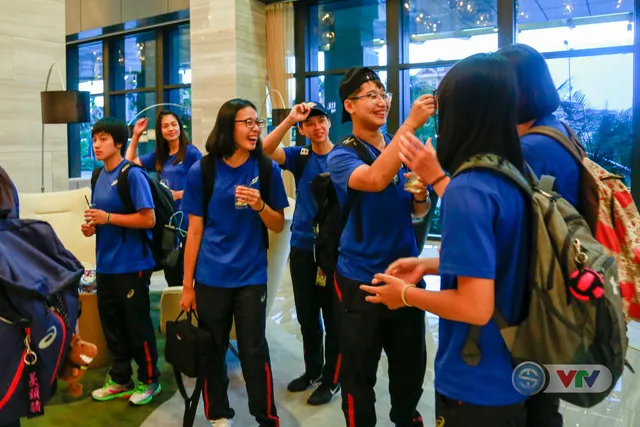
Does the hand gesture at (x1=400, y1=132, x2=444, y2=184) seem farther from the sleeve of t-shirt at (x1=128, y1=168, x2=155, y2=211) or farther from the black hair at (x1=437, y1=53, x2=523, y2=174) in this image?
the sleeve of t-shirt at (x1=128, y1=168, x2=155, y2=211)

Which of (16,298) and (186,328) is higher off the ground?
(16,298)

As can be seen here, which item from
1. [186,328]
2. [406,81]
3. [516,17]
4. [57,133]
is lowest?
[186,328]

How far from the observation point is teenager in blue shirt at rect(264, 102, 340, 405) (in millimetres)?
3156

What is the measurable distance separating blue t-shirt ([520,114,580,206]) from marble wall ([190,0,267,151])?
7063 mm

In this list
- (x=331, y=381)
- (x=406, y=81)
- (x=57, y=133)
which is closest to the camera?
(x=331, y=381)

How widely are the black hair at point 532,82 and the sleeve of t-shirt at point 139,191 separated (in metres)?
1.99

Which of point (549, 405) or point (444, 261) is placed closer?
point (444, 261)

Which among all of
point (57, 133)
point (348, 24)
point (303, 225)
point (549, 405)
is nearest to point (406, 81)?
point (348, 24)

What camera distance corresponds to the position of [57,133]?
18.2 feet

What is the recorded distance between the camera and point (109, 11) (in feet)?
31.3

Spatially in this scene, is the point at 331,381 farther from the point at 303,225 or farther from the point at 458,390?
the point at 458,390

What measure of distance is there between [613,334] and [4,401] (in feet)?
4.53

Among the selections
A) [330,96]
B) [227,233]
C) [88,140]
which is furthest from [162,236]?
[88,140]

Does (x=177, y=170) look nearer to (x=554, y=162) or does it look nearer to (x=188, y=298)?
(x=188, y=298)
